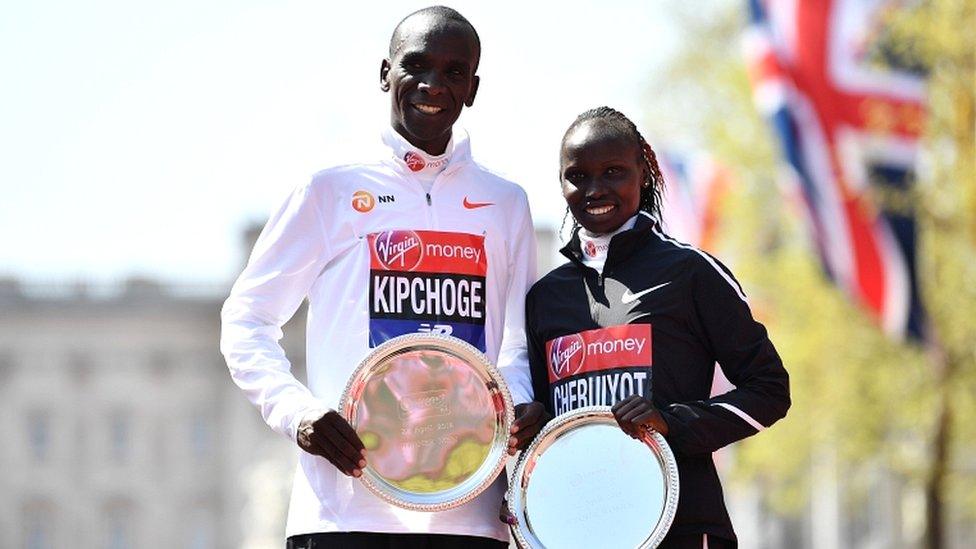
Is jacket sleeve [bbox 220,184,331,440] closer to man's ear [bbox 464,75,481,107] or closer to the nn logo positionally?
the nn logo

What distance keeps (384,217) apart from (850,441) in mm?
17903

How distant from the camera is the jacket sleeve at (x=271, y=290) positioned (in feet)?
19.3

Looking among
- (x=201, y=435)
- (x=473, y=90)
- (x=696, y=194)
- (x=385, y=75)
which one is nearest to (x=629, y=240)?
(x=473, y=90)

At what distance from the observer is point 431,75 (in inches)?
231

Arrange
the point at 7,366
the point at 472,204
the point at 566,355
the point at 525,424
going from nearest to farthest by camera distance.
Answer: the point at 525,424
the point at 566,355
the point at 472,204
the point at 7,366

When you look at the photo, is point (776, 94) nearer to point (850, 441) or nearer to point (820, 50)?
point (820, 50)

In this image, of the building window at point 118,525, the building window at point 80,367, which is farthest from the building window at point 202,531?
the building window at point 80,367

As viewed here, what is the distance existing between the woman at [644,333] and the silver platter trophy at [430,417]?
0.12m

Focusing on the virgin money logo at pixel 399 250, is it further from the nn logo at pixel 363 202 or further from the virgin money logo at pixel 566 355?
the virgin money logo at pixel 566 355

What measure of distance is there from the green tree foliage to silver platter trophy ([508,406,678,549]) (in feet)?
42.3

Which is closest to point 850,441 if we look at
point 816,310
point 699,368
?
point 816,310

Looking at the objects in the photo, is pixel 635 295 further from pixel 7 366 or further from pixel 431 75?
pixel 7 366

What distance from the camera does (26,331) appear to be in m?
103

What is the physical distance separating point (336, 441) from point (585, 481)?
65 centimetres
